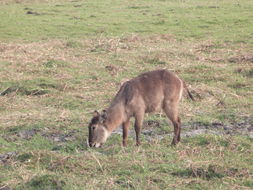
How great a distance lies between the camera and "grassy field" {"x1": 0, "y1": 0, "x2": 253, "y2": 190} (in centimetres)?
618

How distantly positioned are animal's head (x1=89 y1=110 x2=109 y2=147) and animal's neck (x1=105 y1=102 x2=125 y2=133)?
8 cm

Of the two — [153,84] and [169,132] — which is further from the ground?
[153,84]

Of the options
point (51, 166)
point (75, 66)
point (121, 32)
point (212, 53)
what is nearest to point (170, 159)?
point (51, 166)

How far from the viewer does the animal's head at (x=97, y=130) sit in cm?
736

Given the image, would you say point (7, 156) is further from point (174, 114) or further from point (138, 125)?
point (174, 114)

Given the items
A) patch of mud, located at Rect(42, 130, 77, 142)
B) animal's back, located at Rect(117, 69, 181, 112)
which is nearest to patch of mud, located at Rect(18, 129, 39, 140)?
patch of mud, located at Rect(42, 130, 77, 142)

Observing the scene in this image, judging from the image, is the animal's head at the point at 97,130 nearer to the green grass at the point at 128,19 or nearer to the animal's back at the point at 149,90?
the animal's back at the point at 149,90

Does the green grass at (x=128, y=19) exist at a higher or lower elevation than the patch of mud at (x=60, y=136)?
lower

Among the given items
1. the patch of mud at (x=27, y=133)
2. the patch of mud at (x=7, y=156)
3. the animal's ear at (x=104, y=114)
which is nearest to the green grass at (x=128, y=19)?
the patch of mud at (x=27, y=133)

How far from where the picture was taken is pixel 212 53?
1463 centimetres

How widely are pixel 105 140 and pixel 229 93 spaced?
377 centimetres

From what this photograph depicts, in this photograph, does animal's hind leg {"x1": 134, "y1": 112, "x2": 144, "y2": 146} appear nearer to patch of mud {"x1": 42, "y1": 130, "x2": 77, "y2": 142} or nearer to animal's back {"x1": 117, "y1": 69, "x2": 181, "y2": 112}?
animal's back {"x1": 117, "y1": 69, "x2": 181, "y2": 112}

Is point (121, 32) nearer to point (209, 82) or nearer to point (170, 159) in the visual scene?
point (209, 82)

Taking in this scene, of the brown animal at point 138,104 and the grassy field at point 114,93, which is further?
the brown animal at point 138,104
